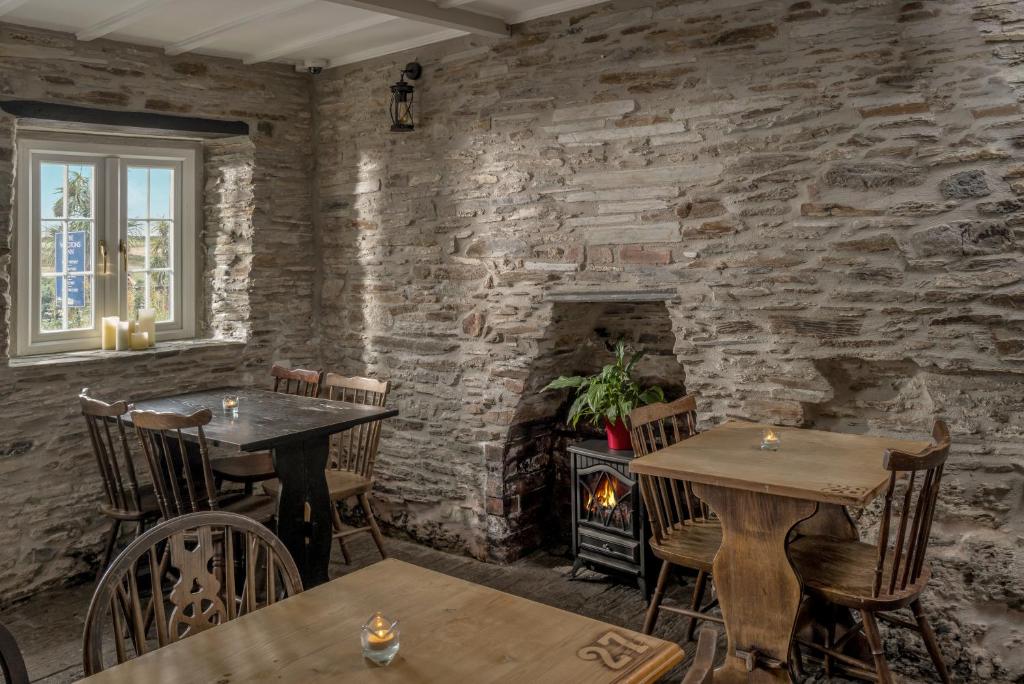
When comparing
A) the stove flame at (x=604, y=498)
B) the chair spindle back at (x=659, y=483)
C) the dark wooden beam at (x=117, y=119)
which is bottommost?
the stove flame at (x=604, y=498)

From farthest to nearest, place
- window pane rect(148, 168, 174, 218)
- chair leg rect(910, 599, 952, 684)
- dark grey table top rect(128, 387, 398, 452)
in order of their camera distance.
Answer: window pane rect(148, 168, 174, 218)
dark grey table top rect(128, 387, 398, 452)
chair leg rect(910, 599, 952, 684)

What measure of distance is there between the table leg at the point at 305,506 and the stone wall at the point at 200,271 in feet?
4.59

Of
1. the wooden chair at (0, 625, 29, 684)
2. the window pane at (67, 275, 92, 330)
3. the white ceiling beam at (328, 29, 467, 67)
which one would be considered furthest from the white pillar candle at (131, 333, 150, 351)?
the wooden chair at (0, 625, 29, 684)

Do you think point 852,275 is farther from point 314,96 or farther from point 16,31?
point 16,31

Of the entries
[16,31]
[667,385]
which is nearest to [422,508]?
[667,385]

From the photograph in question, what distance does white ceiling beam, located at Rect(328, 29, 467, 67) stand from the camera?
4.32m

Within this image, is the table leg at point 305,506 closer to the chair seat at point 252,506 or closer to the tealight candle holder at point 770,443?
the chair seat at point 252,506

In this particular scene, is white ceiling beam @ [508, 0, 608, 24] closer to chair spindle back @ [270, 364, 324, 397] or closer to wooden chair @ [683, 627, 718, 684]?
chair spindle back @ [270, 364, 324, 397]

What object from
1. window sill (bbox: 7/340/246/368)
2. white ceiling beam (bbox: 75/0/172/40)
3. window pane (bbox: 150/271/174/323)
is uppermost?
white ceiling beam (bbox: 75/0/172/40)

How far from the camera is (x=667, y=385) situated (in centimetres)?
431

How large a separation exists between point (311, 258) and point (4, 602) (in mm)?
2385

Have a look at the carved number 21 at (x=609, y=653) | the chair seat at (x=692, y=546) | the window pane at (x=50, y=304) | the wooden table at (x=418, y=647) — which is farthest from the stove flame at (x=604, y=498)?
the window pane at (x=50, y=304)

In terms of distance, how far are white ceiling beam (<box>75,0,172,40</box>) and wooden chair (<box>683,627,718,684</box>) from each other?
341 cm

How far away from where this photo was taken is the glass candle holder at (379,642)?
5.16 ft
